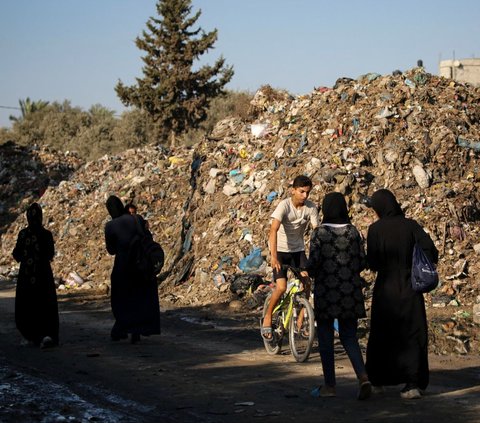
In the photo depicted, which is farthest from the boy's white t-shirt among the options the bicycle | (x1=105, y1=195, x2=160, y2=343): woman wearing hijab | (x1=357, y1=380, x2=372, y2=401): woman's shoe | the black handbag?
(x1=357, y1=380, x2=372, y2=401): woman's shoe

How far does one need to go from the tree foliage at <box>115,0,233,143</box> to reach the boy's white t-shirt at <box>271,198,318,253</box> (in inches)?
1666

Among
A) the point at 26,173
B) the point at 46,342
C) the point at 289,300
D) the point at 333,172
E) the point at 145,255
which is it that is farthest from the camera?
the point at 26,173

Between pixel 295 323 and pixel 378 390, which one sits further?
pixel 295 323

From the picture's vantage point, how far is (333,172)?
16.5 m

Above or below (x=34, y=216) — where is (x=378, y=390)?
below

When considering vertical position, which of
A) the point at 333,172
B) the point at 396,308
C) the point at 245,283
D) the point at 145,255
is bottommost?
the point at 396,308

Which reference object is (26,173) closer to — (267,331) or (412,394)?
(267,331)

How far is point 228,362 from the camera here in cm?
955

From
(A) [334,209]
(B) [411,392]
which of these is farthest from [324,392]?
(A) [334,209]

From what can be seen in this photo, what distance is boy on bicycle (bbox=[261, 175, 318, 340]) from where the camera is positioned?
944 cm

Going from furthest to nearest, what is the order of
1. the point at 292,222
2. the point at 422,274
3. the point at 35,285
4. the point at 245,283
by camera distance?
1. the point at 245,283
2. the point at 35,285
3. the point at 292,222
4. the point at 422,274

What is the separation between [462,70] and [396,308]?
75.7 feet

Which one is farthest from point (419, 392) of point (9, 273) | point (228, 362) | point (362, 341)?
point (9, 273)

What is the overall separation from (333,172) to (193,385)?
886 cm
